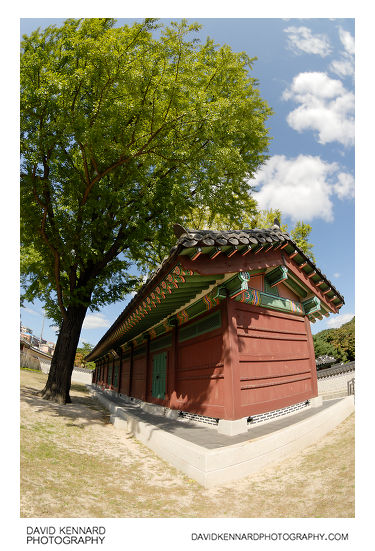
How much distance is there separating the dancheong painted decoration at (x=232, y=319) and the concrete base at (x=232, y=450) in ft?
2.63

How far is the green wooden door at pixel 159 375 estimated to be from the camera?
8.32 m

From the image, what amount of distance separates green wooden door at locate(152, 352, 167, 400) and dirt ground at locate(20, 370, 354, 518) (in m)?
2.75

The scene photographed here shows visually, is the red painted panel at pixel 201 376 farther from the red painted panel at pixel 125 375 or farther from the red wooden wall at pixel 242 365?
the red painted panel at pixel 125 375

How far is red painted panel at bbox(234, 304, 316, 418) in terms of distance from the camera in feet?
18.8

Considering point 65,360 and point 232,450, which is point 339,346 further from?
point 232,450

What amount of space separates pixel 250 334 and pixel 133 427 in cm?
387

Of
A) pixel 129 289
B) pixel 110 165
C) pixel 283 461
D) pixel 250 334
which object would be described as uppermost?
pixel 110 165

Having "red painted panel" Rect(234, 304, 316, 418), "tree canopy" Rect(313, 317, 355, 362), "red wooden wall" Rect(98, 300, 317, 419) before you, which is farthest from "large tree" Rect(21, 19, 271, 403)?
"tree canopy" Rect(313, 317, 355, 362)

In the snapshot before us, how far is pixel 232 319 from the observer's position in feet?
18.4

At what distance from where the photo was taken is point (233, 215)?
11.9 meters

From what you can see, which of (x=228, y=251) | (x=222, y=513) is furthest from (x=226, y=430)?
(x=228, y=251)

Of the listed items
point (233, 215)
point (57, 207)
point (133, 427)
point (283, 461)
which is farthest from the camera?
point (233, 215)

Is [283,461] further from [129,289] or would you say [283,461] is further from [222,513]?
[129,289]

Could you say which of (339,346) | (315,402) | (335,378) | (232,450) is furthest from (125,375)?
(339,346)
